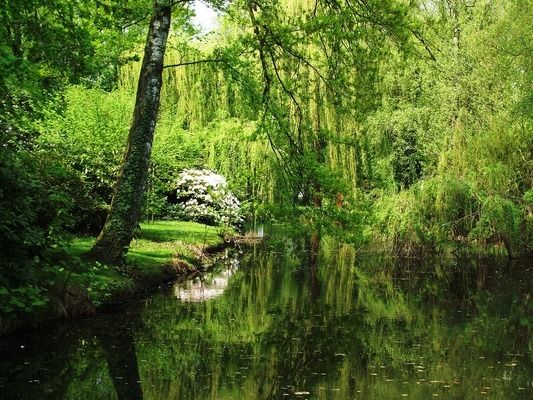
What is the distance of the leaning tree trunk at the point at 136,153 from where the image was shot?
12.5 meters

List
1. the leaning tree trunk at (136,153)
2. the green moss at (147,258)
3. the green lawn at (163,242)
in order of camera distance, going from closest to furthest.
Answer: the green moss at (147,258) → the leaning tree trunk at (136,153) → the green lawn at (163,242)

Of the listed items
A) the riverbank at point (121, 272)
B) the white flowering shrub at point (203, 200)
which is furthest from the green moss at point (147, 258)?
the white flowering shrub at point (203, 200)

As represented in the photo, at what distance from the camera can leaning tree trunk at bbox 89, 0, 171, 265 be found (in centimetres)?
1250

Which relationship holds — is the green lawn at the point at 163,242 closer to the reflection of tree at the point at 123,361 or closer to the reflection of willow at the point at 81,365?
the reflection of willow at the point at 81,365

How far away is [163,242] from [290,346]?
9.55m

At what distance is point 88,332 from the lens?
10.2 m

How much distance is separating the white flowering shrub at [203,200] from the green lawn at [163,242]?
590 mm

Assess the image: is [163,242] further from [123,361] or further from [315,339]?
[123,361]

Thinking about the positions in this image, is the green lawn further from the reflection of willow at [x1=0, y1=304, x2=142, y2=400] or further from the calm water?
the reflection of willow at [x1=0, y1=304, x2=142, y2=400]

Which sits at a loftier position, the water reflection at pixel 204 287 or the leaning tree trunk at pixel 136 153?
the leaning tree trunk at pixel 136 153

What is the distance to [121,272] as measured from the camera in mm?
12938

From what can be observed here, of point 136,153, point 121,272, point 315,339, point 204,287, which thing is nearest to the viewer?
point 315,339

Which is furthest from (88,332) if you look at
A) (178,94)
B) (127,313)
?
(178,94)

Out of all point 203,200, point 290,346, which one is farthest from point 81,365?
point 203,200
